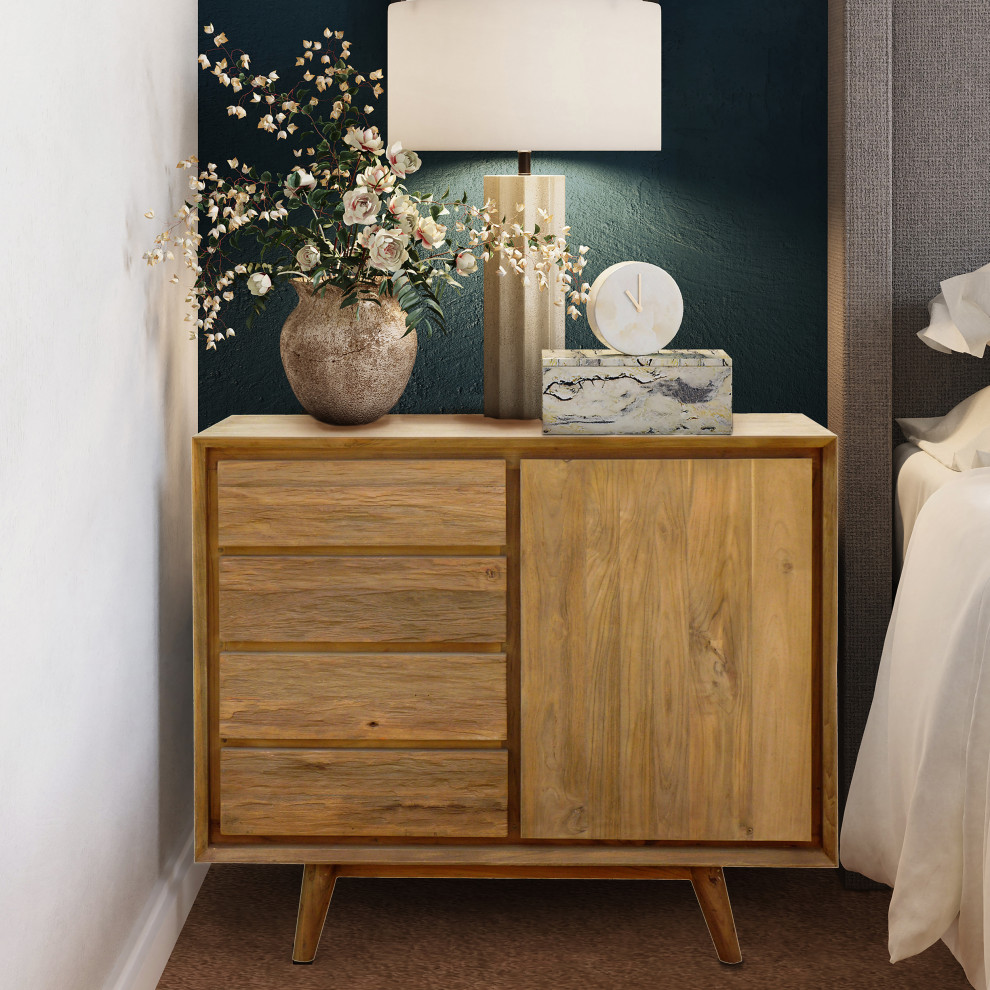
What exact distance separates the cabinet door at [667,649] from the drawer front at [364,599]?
0.07m

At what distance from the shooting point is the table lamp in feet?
5.50

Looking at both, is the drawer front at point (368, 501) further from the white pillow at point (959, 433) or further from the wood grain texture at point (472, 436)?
the white pillow at point (959, 433)

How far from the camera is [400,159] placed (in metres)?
1.64

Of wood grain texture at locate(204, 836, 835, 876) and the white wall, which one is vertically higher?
the white wall

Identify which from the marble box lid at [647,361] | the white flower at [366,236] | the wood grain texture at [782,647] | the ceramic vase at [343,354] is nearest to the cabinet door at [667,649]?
the wood grain texture at [782,647]

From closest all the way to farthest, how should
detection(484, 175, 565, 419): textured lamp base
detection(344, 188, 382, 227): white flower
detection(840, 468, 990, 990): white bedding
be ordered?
detection(840, 468, 990, 990): white bedding < detection(344, 188, 382, 227): white flower < detection(484, 175, 565, 419): textured lamp base

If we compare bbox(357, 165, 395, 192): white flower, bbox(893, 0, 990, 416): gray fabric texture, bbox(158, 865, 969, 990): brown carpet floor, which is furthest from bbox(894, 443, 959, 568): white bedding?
bbox(357, 165, 395, 192): white flower

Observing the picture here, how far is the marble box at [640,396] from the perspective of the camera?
166 cm

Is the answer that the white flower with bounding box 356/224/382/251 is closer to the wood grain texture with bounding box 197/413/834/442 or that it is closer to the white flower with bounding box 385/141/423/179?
the white flower with bounding box 385/141/423/179

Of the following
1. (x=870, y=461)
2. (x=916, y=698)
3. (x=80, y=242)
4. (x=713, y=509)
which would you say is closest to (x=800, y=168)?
(x=870, y=461)

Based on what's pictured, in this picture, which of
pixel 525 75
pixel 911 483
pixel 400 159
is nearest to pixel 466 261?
pixel 400 159

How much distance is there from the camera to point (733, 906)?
1938 mm

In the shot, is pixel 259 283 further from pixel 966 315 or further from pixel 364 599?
pixel 966 315

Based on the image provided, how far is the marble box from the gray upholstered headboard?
16.6 inches
